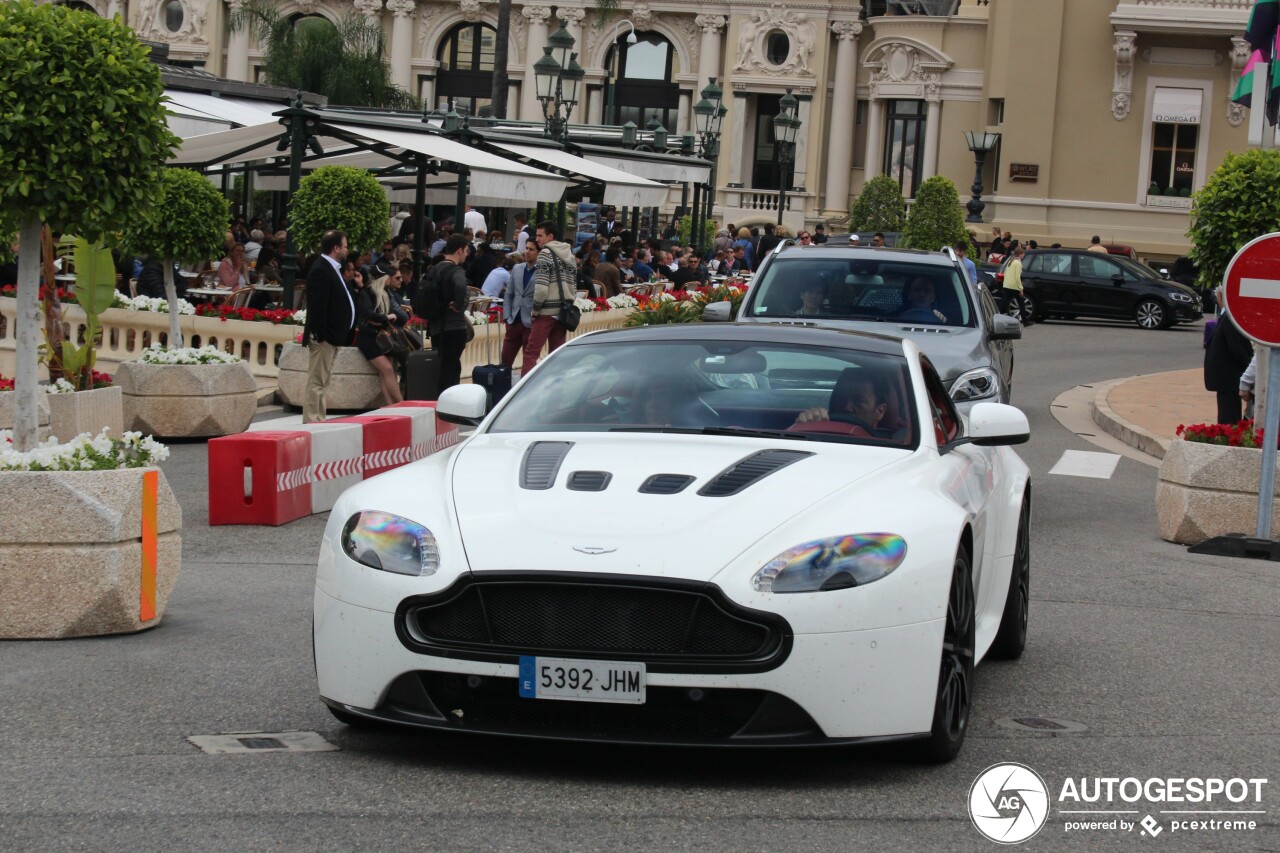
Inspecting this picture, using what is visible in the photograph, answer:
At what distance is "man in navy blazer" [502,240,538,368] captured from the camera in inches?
758

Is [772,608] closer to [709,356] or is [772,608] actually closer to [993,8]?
[709,356]

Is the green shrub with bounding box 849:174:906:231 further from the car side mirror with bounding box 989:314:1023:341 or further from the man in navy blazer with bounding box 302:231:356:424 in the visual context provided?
the car side mirror with bounding box 989:314:1023:341

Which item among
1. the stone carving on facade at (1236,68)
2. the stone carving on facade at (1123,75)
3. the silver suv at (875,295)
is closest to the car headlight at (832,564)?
the silver suv at (875,295)

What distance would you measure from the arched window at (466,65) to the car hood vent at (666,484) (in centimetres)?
7768

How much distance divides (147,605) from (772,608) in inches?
143

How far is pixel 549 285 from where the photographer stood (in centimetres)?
1870

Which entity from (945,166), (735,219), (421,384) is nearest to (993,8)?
(945,166)

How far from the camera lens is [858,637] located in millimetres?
5309

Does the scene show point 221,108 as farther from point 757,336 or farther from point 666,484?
point 666,484

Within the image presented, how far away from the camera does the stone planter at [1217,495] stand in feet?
40.0

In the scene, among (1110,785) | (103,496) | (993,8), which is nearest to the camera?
(1110,785)

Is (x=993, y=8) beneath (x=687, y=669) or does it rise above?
above

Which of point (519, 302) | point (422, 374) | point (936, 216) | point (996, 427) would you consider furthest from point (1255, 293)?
point (936, 216)

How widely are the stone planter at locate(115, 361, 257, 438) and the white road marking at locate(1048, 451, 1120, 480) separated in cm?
747
